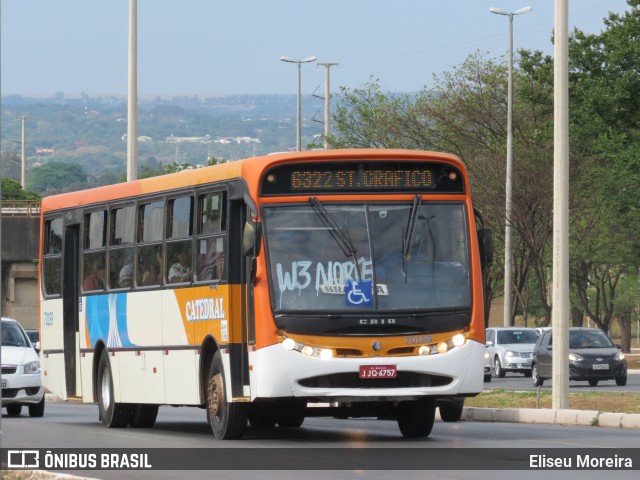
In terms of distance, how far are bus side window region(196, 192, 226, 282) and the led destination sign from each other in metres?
1.12

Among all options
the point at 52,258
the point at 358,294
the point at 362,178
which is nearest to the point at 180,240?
the point at 362,178

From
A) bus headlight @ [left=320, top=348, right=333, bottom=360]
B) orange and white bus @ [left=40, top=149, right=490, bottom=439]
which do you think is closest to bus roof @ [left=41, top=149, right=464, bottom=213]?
orange and white bus @ [left=40, top=149, right=490, bottom=439]

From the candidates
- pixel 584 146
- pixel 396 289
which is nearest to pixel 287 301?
pixel 396 289

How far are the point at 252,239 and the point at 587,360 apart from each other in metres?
22.6

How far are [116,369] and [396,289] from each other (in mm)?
6094

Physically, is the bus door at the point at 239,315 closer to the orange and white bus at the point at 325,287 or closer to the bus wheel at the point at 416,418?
the orange and white bus at the point at 325,287

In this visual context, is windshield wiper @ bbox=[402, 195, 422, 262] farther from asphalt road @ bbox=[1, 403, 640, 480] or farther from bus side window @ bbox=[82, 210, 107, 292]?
bus side window @ bbox=[82, 210, 107, 292]

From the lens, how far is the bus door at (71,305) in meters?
23.8

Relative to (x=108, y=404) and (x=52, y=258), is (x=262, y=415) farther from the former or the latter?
(x=52, y=258)

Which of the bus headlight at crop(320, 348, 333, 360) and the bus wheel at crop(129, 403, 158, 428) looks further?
the bus wheel at crop(129, 403, 158, 428)

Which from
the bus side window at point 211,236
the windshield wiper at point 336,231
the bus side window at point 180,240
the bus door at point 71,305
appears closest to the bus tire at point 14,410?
the bus door at point 71,305

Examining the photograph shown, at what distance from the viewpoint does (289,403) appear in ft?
58.3

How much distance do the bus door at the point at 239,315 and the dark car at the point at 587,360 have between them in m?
20.4

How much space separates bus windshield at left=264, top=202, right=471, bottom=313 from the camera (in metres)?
17.2
